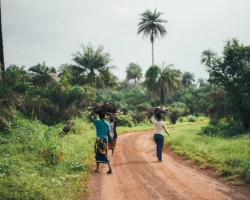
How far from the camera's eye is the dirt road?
5.40 m

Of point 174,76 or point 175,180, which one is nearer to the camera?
point 175,180

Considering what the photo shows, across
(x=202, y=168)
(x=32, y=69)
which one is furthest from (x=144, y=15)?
(x=202, y=168)

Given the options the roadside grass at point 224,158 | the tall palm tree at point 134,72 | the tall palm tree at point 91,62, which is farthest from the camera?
the tall palm tree at point 134,72

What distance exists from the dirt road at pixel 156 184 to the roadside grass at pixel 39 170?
554mm

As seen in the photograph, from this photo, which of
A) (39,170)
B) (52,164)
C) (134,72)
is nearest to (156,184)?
(39,170)

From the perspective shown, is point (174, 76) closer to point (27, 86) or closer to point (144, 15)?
point (144, 15)

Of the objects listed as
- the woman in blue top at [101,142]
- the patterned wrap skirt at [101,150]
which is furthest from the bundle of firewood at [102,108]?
the patterned wrap skirt at [101,150]

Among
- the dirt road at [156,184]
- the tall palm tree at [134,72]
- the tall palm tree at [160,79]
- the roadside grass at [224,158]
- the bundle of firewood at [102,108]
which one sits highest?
the tall palm tree at [134,72]

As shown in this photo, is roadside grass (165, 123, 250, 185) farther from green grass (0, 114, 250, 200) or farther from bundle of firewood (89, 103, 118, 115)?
bundle of firewood (89, 103, 118, 115)

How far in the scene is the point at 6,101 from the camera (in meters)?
11.3

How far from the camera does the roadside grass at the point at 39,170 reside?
5.10 metres

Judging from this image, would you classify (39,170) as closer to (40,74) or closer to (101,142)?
(101,142)

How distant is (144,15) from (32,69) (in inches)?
742

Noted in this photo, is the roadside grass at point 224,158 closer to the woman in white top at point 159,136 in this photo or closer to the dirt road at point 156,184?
the dirt road at point 156,184
